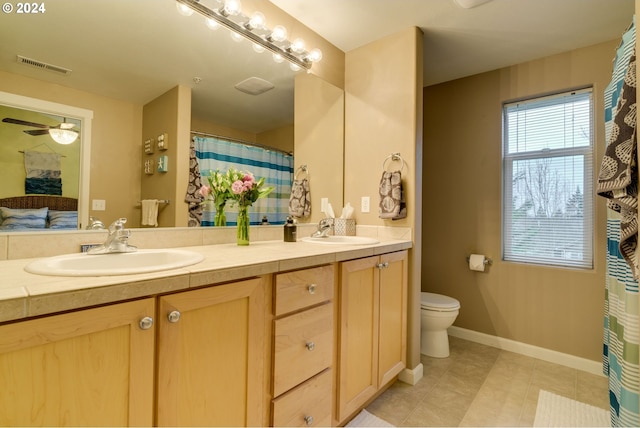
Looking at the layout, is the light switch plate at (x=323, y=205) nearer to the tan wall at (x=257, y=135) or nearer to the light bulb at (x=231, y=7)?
the tan wall at (x=257, y=135)

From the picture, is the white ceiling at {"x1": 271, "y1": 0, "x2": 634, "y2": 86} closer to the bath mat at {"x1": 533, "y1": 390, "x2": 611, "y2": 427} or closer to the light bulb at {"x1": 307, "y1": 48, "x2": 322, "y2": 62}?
the light bulb at {"x1": 307, "y1": 48, "x2": 322, "y2": 62}

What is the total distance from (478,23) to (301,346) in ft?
7.56

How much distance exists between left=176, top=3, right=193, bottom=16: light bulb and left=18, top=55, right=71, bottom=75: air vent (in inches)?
23.7

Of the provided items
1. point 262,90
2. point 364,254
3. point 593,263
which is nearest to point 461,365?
point 593,263

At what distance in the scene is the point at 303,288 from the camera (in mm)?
1265

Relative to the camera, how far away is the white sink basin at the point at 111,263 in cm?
84

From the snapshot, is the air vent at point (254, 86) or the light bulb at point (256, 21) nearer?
the light bulb at point (256, 21)

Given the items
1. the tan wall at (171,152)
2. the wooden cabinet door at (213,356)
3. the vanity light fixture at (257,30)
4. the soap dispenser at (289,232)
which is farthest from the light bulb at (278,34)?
the wooden cabinet door at (213,356)

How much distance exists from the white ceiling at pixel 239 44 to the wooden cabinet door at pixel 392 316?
47.4 inches

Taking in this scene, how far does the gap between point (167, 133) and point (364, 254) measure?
1.17 meters

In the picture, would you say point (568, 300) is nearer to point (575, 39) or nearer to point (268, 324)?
point (575, 39)

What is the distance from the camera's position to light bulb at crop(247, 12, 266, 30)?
1688 millimetres

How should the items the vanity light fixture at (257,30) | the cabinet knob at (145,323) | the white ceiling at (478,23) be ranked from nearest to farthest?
the cabinet knob at (145,323) < the vanity light fixture at (257,30) < the white ceiling at (478,23)

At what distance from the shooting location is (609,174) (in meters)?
1.13
